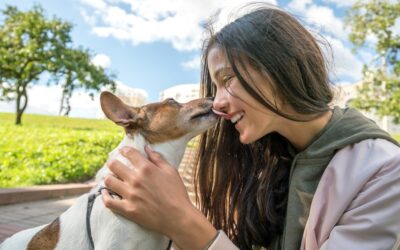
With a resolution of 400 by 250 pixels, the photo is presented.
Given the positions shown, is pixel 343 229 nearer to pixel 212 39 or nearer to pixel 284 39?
pixel 284 39

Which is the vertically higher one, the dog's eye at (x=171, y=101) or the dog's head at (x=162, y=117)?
the dog's eye at (x=171, y=101)

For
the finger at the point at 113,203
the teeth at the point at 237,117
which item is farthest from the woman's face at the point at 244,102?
the finger at the point at 113,203

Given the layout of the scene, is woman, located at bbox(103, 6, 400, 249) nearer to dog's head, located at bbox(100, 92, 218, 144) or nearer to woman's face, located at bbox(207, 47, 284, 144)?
woman's face, located at bbox(207, 47, 284, 144)

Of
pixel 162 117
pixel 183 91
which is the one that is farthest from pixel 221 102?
pixel 183 91

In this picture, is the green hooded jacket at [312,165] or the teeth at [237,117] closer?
the green hooded jacket at [312,165]

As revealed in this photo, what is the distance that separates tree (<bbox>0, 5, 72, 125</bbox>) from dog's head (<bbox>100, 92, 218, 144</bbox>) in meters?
22.8

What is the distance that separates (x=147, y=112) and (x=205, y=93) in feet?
1.31

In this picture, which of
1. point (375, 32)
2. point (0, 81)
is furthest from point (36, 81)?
point (375, 32)

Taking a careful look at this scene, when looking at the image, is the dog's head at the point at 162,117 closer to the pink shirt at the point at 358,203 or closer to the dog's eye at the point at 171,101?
the dog's eye at the point at 171,101

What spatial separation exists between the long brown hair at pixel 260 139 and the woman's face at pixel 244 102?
1.1 inches

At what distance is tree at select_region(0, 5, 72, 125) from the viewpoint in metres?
23.5

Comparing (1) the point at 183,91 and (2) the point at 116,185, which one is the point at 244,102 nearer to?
(2) the point at 116,185

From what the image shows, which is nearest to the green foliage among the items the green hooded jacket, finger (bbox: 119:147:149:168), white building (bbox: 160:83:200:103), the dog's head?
white building (bbox: 160:83:200:103)

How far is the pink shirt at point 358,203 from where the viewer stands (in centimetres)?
149
